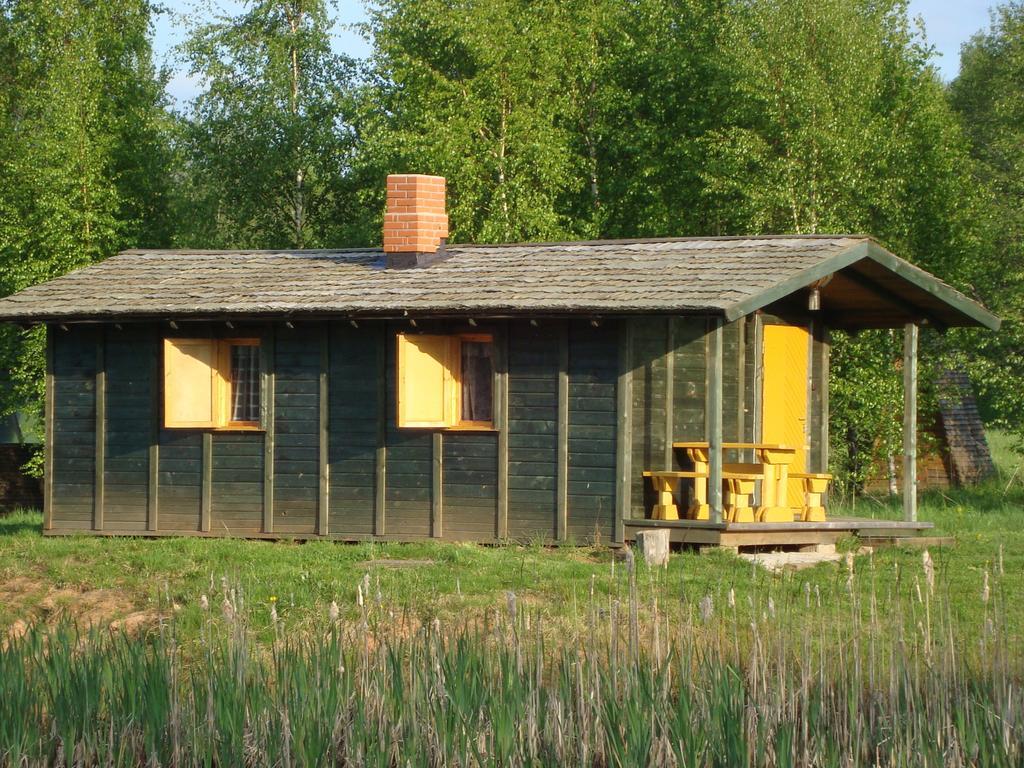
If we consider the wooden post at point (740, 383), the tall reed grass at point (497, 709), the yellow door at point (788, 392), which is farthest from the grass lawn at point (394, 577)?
the tall reed grass at point (497, 709)

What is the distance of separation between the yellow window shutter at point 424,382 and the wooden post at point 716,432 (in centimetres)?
296

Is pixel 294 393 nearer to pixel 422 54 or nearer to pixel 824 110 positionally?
pixel 824 110

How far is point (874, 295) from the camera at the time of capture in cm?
1781

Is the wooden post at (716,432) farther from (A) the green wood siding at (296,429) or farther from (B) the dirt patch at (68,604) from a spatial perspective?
(B) the dirt patch at (68,604)

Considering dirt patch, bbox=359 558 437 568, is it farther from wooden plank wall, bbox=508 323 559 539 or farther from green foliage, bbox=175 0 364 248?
green foliage, bbox=175 0 364 248

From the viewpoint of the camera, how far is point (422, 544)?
16.4 metres

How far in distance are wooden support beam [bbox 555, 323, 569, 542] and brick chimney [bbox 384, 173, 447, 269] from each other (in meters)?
2.70

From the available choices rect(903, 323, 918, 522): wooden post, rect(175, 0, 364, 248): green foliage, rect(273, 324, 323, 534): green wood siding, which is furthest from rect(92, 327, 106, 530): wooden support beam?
rect(175, 0, 364, 248): green foliage

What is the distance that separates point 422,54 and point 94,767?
26230 mm

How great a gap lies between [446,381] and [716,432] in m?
3.15

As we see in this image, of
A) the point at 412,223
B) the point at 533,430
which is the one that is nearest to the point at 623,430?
the point at 533,430

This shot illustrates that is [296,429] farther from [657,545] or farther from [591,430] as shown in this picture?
[657,545]

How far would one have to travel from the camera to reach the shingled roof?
51.5ft

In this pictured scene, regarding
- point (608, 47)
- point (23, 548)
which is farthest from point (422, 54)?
point (23, 548)
